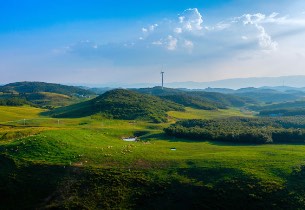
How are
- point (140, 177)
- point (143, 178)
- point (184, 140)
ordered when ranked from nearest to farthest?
point (143, 178) → point (140, 177) → point (184, 140)

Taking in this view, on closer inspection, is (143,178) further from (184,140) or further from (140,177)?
(184,140)

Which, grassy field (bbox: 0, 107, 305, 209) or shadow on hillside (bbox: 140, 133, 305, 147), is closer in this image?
grassy field (bbox: 0, 107, 305, 209)

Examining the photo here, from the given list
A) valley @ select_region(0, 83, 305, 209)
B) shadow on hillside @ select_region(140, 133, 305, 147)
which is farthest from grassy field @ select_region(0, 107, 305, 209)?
shadow on hillside @ select_region(140, 133, 305, 147)

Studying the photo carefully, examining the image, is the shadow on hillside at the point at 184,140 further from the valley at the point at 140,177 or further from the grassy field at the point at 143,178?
the grassy field at the point at 143,178

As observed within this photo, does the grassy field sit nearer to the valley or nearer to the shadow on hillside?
the valley

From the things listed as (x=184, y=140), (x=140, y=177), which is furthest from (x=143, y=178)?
(x=184, y=140)

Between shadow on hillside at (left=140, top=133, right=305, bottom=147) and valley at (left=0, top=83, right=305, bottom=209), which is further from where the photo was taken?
shadow on hillside at (left=140, top=133, right=305, bottom=147)

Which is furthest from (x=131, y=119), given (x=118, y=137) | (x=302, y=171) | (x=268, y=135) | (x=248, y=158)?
(x=302, y=171)

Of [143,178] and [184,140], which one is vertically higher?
[184,140]
